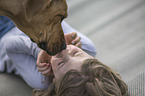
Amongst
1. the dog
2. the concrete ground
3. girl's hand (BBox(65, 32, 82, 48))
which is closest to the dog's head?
the dog

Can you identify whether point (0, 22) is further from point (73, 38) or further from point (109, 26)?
point (109, 26)

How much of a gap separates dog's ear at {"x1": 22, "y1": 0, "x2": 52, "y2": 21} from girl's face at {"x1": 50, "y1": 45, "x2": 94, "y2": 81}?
0.28 m

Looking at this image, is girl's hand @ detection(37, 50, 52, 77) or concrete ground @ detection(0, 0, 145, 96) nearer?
girl's hand @ detection(37, 50, 52, 77)

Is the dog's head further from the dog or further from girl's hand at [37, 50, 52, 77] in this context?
girl's hand at [37, 50, 52, 77]

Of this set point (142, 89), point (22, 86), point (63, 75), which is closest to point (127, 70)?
point (142, 89)

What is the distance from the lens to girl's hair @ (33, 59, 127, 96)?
0.77 metres

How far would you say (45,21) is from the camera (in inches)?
25.1

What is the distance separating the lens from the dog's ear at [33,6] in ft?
1.94

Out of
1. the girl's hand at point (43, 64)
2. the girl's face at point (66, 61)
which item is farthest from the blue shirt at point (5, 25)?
the girl's face at point (66, 61)

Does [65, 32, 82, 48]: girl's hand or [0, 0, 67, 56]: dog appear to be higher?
[0, 0, 67, 56]: dog

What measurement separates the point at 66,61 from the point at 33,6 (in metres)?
0.32

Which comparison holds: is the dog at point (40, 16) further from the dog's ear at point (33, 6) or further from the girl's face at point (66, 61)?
the girl's face at point (66, 61)

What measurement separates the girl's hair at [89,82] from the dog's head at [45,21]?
0.51 feet

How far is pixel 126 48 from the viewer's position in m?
1.32
